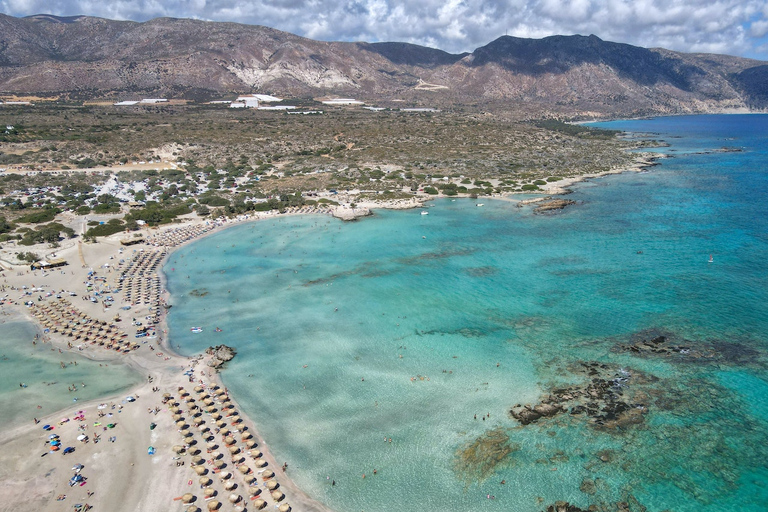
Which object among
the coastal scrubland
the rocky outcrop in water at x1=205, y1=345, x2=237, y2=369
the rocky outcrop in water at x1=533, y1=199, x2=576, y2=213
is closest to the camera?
the rocky outcrop in water at x1=205, y1=345, x2=237, y2=369

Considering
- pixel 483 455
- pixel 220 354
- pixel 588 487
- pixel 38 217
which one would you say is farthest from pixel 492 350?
pixel 38 217

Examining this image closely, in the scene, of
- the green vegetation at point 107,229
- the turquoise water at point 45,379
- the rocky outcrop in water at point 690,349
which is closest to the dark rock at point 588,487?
the rocky outcrop in water at point 690,349

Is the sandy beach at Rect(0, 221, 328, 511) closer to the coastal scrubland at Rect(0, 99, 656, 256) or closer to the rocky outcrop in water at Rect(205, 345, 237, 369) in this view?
the rocky outcrop in water at Rect(205, 345, 237, 369)

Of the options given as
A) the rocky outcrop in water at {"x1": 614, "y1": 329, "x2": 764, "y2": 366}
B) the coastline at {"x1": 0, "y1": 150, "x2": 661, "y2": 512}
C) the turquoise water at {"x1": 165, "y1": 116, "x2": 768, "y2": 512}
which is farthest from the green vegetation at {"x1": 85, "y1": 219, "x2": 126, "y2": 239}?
the rocky outcrop in water at {"x1": 614, "y1": 329, "x2": 764, "y2": 366}

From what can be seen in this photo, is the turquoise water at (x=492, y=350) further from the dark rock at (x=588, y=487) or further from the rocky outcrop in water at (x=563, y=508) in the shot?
the rocky outcrop in water at (x=563, y=508)

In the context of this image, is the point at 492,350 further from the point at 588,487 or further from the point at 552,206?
the point at 552,206

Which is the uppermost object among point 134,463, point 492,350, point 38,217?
point 38,217

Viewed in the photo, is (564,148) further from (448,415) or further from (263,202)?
(448,415)
